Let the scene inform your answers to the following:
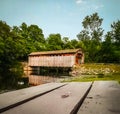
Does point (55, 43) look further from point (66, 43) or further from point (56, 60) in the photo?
point (56, 60)

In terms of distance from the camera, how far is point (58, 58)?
4100 cm

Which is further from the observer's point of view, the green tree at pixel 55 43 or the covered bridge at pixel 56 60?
the green tree at pixel 55 43

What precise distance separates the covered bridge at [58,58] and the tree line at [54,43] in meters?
3.08

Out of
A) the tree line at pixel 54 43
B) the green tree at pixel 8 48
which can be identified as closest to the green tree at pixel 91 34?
the tree line at pixel 54 43

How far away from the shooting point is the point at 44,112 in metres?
2.14

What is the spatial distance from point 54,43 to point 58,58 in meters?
19.1

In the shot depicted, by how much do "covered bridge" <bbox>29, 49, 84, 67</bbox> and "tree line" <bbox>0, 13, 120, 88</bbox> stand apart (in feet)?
10.1

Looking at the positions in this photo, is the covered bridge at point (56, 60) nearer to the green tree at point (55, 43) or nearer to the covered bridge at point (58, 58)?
the covered bridge at point (58, 58)

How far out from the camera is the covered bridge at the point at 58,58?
3934cm

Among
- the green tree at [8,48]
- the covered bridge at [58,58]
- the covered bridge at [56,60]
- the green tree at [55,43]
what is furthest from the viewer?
the green tree at [55,43]

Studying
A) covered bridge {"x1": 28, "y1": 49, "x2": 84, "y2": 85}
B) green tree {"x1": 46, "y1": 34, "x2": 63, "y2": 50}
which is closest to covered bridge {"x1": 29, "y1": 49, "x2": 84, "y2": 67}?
covered bridge {"x1": 28, "y1": 49, "x2": 84, "y2": 85}

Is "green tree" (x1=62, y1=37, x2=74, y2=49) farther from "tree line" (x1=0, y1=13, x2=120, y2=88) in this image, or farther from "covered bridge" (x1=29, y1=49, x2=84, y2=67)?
"covered bridge" (x1=29, y1=49, x2=84, y2=67)

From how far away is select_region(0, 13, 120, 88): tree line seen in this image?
36.8 meters

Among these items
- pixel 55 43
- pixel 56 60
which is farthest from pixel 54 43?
pixel 56 60
